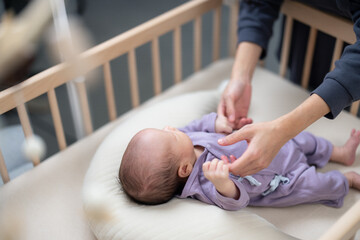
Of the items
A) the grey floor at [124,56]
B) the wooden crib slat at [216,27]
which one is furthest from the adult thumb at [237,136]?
the grey floor at [124,56]

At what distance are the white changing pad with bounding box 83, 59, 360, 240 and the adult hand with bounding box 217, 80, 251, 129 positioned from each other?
0.08m

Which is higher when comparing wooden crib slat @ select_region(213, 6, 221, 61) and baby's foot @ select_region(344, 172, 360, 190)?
wooden crib slat @ select_region(213, 6, 221, 61)

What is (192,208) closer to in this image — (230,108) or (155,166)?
(155,166)

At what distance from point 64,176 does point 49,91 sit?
0.77 ft

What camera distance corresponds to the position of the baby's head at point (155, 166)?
81 cm

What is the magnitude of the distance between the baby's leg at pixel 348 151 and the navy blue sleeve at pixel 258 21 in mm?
361

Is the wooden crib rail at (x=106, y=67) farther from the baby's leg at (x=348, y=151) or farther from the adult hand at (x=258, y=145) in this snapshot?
the baby's leg at (x=348, y=151)

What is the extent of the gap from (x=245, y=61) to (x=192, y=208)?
0.49 m

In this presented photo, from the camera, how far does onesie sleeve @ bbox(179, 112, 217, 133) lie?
103cm

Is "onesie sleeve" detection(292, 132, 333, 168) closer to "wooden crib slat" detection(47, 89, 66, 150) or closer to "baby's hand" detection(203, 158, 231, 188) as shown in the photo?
"baby's hand" detection(203, 158, 231, 188)

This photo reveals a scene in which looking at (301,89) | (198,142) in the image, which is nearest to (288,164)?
(198,142)

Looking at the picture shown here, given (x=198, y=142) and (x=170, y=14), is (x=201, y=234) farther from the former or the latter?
(x=170, y=14)

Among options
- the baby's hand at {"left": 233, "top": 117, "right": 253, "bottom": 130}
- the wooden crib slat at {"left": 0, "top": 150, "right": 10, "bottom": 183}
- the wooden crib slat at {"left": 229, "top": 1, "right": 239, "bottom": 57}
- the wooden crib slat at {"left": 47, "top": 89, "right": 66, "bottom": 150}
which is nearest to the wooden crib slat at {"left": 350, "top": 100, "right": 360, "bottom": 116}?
the baby's hand at {"left": 233, "top": 117, "right": 253, "bottom": 130}

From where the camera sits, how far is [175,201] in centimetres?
88
